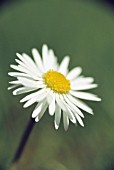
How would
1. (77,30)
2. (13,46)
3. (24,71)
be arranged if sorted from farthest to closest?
1. (77,30)
2. (13,46)
3. (24,71)

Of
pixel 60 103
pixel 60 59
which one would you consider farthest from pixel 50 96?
pixel 60 59

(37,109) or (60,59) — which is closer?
(37,109)

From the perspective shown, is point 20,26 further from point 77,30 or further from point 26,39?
point 77,30

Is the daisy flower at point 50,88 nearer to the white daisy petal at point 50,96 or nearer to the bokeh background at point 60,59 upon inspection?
the white daisy petal at point 50,96

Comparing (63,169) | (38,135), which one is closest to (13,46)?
(38,135)

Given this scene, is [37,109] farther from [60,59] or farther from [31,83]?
[60,59]

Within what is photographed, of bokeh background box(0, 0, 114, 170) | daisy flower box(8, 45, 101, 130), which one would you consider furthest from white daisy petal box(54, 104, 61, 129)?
bokeh background box(0, 0, 114, 170)
